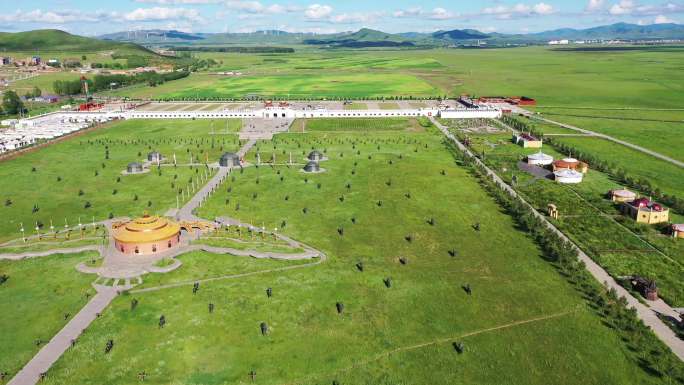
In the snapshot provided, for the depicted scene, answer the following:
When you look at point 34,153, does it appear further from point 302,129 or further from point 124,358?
point 124,358

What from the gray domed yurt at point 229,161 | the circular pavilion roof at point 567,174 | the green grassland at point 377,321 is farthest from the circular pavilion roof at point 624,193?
the gray domed yurt at point 229,161

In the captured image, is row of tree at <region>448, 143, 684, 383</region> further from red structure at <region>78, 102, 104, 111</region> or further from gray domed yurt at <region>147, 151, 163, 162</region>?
red structure at <region>78, 102, 104, 111</region>

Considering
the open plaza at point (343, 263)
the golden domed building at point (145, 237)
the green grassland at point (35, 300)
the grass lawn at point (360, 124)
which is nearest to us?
the open plaza at point (343, 263)

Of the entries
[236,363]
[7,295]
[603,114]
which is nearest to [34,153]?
[7,295]

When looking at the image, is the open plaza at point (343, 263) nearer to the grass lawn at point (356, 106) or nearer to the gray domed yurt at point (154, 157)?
the gray domed yurt at point (154, 157)

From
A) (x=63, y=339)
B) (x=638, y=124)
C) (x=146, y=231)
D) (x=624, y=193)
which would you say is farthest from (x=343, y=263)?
(x=638, y=124)

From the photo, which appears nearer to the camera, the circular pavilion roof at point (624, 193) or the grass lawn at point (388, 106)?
the circular pavilion roof at point (624, 193)

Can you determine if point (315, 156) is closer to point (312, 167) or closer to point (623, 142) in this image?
point (312, 167)
